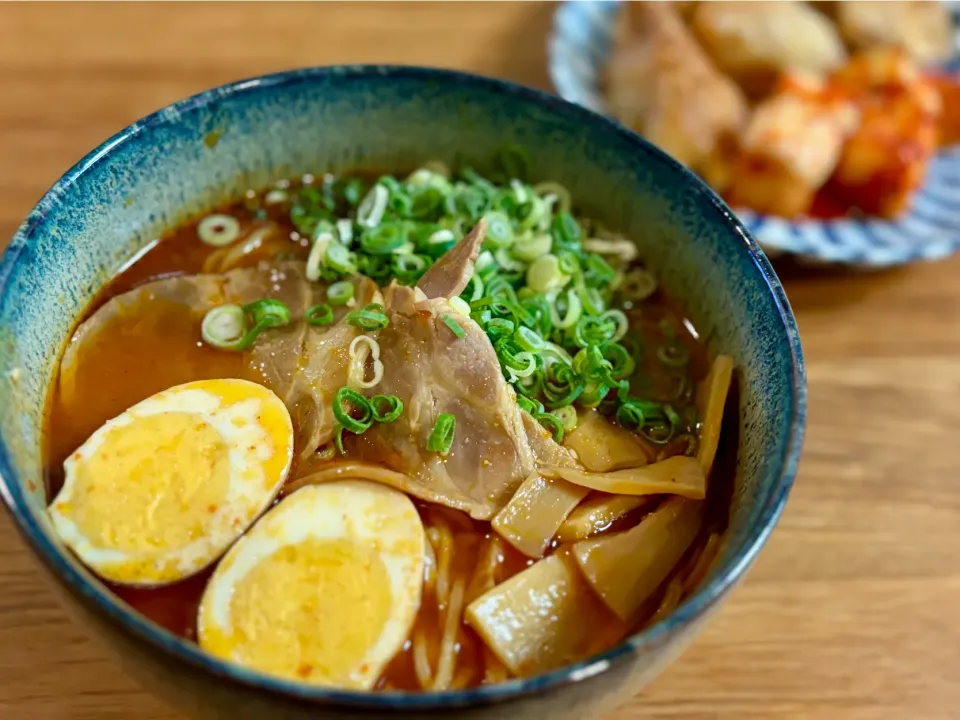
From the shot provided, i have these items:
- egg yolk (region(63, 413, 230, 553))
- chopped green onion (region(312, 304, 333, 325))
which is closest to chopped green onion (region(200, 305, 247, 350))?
chopped green onion (region(312, 304, 333, 325))

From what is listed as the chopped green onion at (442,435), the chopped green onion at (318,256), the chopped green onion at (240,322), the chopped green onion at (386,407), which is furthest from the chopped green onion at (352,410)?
the chopped green onion at (318,256)

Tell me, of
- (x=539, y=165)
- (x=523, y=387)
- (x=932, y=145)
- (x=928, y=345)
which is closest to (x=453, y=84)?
(x=539, y=165)

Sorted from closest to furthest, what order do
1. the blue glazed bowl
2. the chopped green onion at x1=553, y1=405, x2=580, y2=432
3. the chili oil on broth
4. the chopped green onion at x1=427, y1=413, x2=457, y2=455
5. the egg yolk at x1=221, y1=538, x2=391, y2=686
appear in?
the blue glazed bowl, the egg yolk at x1=221, y1=538, x2=391, y2=686, the chili oil on broth, the chopped green onion at x1=427, y1=413, x2=457, y2=455, the chopped green onion at x1=553, y1=405, x2=580, y2=432

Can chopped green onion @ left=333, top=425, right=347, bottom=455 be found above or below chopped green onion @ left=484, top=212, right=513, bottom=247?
below

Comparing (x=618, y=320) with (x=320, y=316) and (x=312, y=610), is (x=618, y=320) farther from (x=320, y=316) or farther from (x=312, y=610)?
(x=312, y=610)

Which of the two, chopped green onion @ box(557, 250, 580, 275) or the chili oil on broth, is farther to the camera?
chopped green onion @ box(557, 250, 580, 275)

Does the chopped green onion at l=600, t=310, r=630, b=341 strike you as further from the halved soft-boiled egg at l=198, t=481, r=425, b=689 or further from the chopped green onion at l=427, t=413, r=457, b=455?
the halved soft-boiled egg at l=198, t=481, r=425, b=689

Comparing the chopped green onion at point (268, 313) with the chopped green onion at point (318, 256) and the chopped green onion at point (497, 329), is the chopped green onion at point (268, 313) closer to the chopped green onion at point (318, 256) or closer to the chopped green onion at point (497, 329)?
the chopped green onion at point (318, 256)
